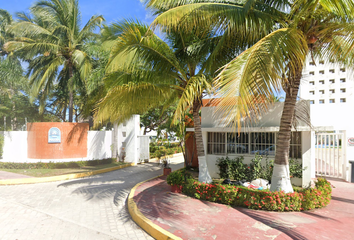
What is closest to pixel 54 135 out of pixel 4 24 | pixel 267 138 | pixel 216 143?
pixel 216 143

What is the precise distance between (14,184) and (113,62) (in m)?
7.88

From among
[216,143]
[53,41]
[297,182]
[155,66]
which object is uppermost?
[53,41]

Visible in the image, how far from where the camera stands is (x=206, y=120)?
1052cm

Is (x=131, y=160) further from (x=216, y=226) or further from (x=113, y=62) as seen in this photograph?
(x=216, y=226)

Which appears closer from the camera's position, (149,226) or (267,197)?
(149,226)

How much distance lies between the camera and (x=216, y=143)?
34.9 ft

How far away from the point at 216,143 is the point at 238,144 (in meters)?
1.03

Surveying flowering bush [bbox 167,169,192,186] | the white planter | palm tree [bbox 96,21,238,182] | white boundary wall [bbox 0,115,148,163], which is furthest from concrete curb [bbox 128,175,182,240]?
white boundary wall [bbox 0,115,148,163]

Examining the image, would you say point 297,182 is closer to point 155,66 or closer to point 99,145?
point 155,66

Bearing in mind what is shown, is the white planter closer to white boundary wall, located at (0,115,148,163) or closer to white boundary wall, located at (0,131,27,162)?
white boundary wall, located at (0,115,148,163)

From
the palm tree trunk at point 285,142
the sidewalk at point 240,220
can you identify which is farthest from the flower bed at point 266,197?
the palm tree trunk at point 285,142

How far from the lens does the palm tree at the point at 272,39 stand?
4305 mm

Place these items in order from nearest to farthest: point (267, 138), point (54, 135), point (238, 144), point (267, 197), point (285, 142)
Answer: point (267, 197)
point (285, 142)
point (267, 138)
point (238, 144)
point (54, 135)

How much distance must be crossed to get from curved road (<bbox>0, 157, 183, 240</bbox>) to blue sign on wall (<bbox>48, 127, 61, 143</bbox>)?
513 cm
